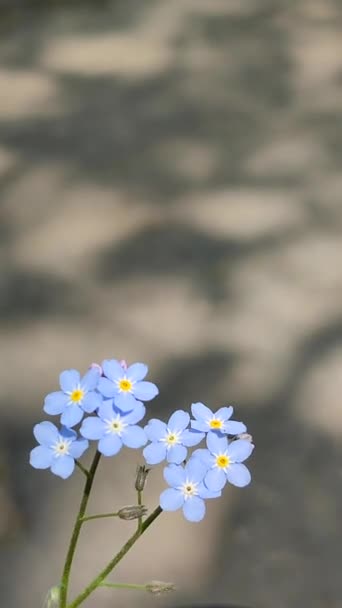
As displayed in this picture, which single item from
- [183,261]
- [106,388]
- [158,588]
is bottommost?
[158,588]

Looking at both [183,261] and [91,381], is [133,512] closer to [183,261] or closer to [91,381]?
[91,381]

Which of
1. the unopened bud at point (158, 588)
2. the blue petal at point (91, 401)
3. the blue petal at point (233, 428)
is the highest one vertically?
the blue petal at point (233, 428)

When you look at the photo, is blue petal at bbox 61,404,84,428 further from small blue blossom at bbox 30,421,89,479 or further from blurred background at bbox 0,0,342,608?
blurred background at bbox 0,0,342,608

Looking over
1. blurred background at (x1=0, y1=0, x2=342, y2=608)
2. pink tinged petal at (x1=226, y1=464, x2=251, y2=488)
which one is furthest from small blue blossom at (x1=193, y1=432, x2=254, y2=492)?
blurred background at (x1=0, y1=0, x2=342, y2=608)

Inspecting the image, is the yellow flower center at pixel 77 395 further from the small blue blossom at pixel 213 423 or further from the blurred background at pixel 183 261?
the blurred background at pixel 183 261

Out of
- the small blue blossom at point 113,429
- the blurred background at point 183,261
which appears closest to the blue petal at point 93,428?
the small blue blossom at point 113,429

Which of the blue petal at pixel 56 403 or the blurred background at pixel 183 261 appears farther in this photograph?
the blurred background at pixel 183 261

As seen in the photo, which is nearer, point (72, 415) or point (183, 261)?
point (72, 415)

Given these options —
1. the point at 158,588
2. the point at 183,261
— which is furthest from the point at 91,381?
the point at 183,261
